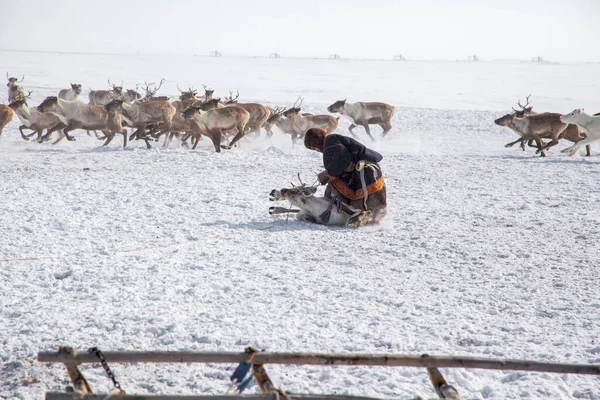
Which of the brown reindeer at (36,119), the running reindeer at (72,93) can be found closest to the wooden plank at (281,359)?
the brown reindeer at (36,119)

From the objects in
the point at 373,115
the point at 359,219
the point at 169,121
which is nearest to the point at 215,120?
the point at 169,121

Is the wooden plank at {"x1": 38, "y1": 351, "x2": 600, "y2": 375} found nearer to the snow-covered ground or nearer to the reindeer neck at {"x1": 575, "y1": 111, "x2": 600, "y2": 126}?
the snow-covered ground

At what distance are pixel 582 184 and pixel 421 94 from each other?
25.8m

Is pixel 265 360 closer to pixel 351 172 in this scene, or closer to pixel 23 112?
pixel 351 172

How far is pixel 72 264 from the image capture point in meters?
5.25

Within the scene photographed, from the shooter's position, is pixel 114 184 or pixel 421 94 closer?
pixel 114 184

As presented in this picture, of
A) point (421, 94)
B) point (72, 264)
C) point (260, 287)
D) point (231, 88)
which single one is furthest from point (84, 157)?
point (421, 94)

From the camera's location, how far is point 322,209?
717 cm

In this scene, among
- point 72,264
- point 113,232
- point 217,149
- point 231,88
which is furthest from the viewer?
point 231,88

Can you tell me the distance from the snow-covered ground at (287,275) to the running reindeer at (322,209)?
0.62ft

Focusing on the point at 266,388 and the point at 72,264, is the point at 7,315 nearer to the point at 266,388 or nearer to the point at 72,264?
the point at 72,264

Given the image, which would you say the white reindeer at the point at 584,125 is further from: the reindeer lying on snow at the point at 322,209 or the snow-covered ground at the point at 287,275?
the reindeer lying on snow at the point at 322,209

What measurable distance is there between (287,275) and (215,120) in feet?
28.6

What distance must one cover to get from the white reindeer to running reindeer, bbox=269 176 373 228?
26.1 feet
